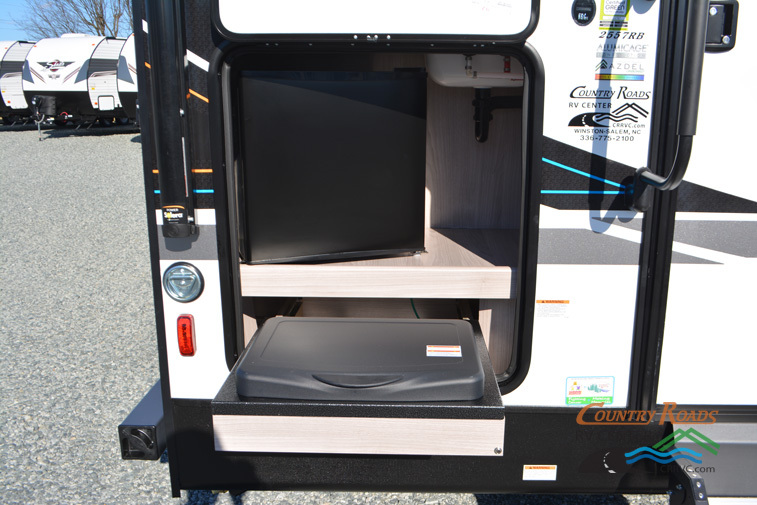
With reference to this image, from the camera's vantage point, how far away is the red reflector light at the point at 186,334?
71.7 inches

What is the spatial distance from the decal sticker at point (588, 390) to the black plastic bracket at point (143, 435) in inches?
49.5

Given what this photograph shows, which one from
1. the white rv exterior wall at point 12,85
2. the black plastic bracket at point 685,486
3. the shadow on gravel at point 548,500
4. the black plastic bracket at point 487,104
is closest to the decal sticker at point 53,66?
the white rv exterior wall at point 12,85

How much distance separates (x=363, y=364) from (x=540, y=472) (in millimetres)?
669

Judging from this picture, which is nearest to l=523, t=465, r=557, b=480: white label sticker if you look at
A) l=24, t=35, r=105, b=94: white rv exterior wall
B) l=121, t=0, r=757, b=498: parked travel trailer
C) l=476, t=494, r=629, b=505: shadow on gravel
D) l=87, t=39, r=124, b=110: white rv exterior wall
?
l=121, t=0, r=757, b=498: parked travel trailer

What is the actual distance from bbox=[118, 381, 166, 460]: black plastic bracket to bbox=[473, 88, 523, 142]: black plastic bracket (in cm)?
157

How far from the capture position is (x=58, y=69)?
1583 centimetres

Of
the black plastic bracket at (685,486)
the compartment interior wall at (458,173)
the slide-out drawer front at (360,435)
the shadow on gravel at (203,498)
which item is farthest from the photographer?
the shadow on gravel at (203,498)

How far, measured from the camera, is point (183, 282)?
1.79 metres

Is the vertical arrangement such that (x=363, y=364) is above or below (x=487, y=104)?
below

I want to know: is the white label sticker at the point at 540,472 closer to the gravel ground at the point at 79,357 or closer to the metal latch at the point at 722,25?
the gravel ground at the point at 79,357

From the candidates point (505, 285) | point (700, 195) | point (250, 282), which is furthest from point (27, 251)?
point (700, 195)

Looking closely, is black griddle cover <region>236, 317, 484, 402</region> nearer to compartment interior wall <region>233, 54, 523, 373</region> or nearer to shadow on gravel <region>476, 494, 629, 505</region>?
compartment interior wall <region>233, 54, 523, 373</region>

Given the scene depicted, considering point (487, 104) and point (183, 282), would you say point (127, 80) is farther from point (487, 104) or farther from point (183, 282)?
point (183, 282)

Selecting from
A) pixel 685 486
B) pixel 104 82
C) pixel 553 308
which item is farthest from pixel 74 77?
pixel 685 486
